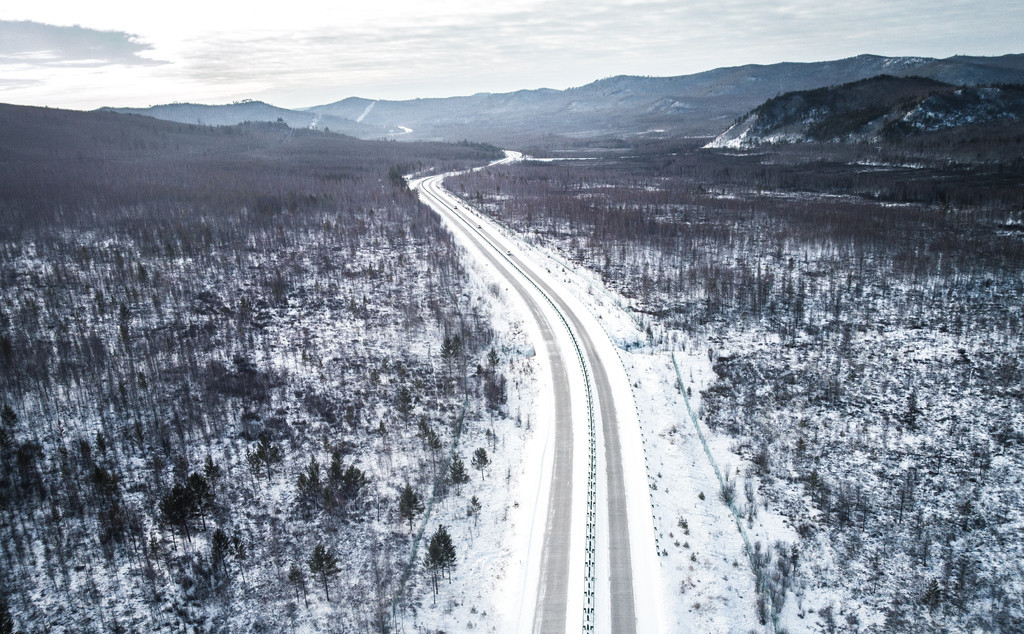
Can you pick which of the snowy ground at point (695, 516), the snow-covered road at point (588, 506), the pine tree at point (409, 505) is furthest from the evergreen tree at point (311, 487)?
the snowy ground at point (695, 516)

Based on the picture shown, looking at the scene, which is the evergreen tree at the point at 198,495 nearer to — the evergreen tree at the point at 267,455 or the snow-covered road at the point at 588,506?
the evergreen tree at the point at 267,455

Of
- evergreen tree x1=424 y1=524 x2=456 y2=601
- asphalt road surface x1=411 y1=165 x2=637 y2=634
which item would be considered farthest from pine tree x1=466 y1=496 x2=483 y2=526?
asphalt road surface x1=411 y1=165 x2=637 y2=634

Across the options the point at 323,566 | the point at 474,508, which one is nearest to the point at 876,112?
the point at 474,508

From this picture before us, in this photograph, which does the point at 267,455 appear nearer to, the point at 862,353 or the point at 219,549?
the point at 219,549

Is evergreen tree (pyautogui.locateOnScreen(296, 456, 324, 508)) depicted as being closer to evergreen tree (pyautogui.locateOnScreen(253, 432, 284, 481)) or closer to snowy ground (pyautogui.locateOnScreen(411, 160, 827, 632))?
evergreen tree (pyautogui.locateOnScreen(253, 432, 284, 481))

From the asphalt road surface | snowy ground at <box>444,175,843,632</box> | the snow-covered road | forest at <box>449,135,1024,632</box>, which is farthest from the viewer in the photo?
forest at <box>449,135,1024,632</box>

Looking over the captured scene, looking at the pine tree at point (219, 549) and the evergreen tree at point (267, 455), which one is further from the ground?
the evergreen tree at point (267, 455)
